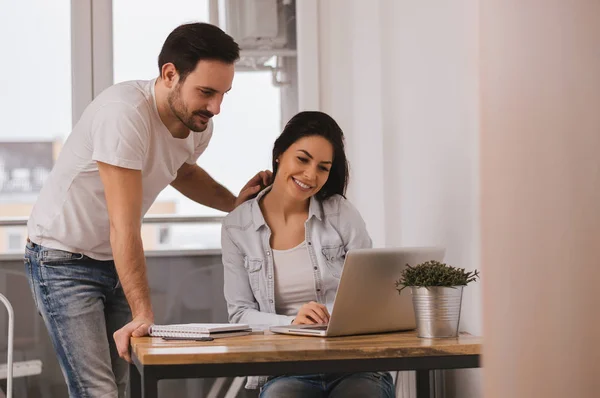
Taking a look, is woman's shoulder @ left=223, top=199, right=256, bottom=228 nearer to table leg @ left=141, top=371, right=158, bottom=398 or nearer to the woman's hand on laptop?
the woman's hand on laptop

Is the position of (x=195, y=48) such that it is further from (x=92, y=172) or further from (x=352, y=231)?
(x=352, y=231)

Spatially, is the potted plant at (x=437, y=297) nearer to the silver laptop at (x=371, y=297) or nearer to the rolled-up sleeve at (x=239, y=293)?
the silver laptop at (x=371, y=297)

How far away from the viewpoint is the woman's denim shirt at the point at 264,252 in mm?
2031

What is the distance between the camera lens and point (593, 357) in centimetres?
49

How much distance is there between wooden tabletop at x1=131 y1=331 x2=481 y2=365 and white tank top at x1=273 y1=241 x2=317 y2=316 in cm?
49

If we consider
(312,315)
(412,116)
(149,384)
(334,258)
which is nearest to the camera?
(149,384)

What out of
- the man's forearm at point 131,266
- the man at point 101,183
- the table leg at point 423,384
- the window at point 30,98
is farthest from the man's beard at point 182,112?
the window at point 30,98

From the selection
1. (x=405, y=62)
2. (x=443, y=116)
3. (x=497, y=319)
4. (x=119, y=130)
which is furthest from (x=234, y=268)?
(x=497, y=319)

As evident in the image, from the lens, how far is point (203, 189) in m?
2.54

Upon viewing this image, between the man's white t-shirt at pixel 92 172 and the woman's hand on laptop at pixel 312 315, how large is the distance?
0.55 m

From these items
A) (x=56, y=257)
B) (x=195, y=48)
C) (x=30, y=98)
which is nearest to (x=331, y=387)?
(x=56, y=257)

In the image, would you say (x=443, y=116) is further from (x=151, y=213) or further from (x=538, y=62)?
(x=538, y=62)

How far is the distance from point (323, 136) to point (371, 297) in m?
0.70

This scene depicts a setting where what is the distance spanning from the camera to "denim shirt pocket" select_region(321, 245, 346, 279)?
2.11m
